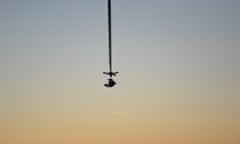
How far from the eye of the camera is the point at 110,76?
44.7 meters
